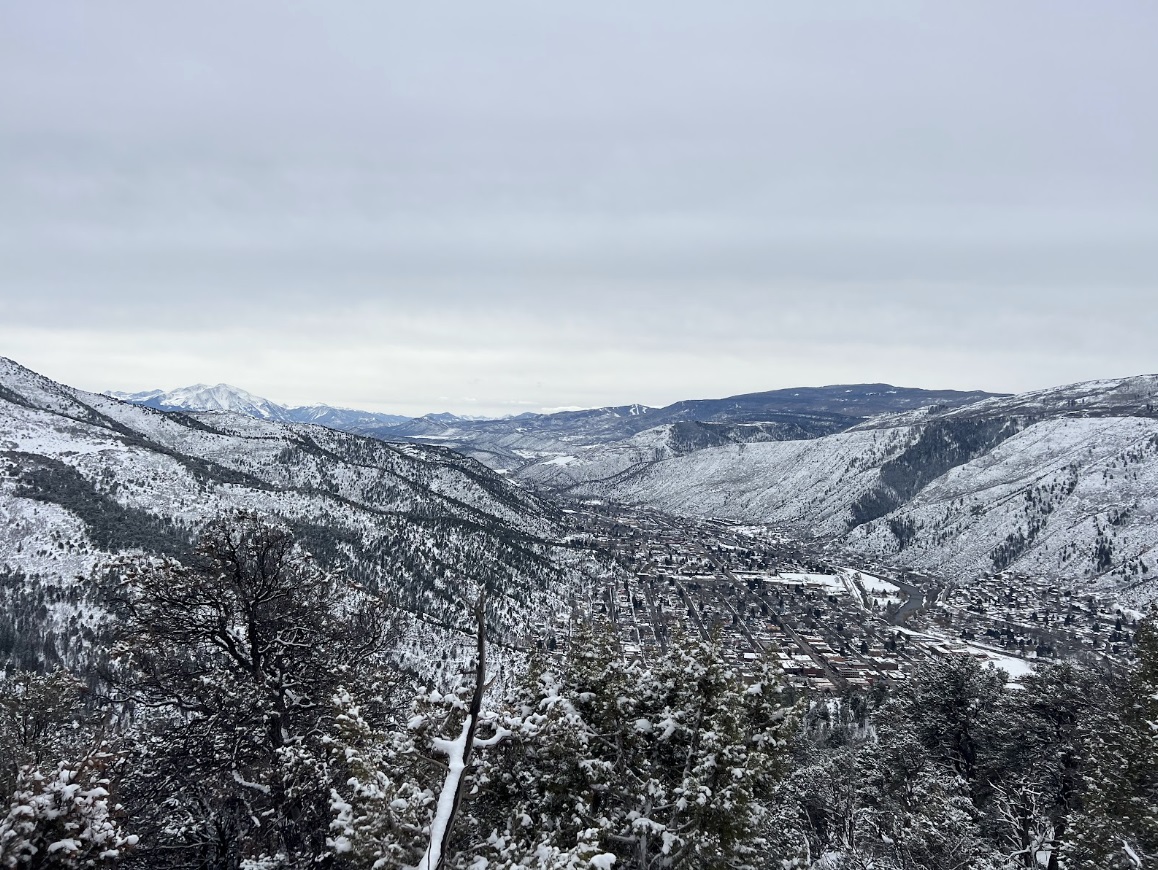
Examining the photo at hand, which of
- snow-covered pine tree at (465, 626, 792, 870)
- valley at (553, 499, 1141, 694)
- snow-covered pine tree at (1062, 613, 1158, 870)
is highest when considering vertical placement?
snow-covered pine tree at (465, 626, 792, 870)

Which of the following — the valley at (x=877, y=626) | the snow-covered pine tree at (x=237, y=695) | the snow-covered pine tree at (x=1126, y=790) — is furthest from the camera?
the valley at (x=877, y=626)

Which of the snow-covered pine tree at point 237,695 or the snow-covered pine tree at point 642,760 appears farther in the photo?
the snow-covered pine tree at point 642,760

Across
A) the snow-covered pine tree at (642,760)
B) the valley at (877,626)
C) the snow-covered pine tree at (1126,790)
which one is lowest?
the valley at (877,626)

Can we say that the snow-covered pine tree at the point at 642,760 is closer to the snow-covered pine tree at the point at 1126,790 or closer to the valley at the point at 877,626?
the snow-covered pine tree at the point at 1126,790

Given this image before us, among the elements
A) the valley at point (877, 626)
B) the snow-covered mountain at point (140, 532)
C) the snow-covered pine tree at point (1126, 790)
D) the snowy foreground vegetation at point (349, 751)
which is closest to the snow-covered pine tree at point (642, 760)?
the snowy foreground vegetation at point (349, 751)

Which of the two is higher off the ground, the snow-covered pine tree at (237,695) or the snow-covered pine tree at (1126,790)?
the snow-covered pine tree at (237,695)

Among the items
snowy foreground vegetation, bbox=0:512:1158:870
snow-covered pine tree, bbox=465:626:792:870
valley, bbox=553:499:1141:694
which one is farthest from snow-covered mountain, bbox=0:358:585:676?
snow-covered pine tree, bbox=465:626:792:870

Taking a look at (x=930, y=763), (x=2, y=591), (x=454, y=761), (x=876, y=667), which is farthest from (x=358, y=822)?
(x=2, y=591)

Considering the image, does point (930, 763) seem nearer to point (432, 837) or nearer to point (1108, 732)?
point (1108, 732)

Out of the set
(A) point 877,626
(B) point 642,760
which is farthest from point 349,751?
(A) point 877,626

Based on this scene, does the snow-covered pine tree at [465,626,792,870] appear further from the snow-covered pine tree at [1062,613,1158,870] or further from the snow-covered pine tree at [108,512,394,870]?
the snow-covered pine tree at [1062,613,1158,870]

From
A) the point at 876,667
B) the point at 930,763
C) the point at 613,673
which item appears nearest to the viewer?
→ the point at 613,673
